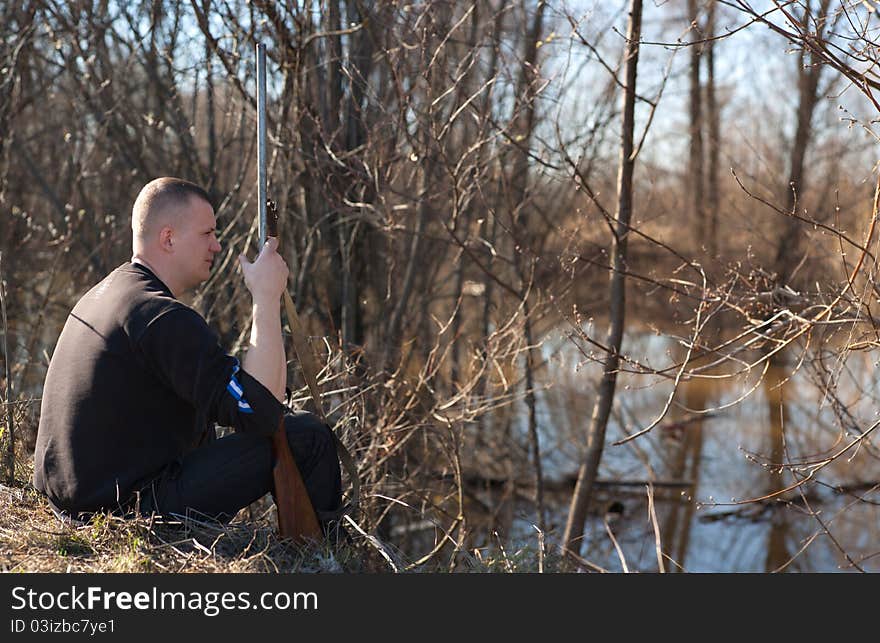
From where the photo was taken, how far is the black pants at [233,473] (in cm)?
345

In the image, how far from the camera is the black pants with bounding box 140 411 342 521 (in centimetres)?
345

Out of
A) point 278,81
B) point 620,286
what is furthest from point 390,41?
point 620,286

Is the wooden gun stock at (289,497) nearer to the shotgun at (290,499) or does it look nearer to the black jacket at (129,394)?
the shotgun at (290,499)

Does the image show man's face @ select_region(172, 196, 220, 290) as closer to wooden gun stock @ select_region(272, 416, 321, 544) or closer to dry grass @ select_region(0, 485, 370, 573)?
wooden gun stock @ select_region(272, 416, 321, 544)

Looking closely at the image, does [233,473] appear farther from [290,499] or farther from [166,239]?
[166,239]

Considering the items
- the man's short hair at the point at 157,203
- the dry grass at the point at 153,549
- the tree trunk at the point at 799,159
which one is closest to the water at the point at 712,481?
the tree trunk at the point at 799,159

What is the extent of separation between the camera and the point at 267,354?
10.7 feet

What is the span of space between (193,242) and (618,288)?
3.59 m

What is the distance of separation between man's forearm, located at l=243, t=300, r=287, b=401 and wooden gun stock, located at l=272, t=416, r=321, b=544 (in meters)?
0.18

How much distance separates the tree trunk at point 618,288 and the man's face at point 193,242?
301cm

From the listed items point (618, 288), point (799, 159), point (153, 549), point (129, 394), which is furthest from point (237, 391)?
point (799, 159)

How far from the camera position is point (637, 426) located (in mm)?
10633

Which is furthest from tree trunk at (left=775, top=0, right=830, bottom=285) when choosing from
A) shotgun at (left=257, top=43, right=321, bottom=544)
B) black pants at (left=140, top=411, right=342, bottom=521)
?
shotgun at (left=257, top=43, right=321, bottom=544)

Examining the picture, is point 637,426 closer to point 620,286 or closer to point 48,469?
point 620,286
